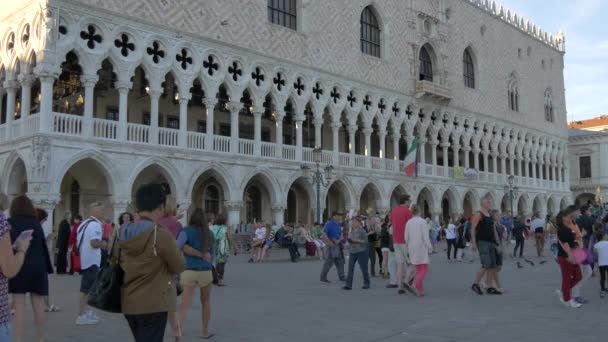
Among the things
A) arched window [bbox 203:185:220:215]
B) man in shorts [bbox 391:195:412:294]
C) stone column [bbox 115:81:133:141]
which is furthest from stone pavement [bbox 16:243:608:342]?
arched window [bbox 203:185:220:215]

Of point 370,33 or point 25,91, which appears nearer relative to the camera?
point 25,91

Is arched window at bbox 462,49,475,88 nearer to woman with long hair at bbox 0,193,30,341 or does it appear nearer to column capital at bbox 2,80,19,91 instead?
column capital at bbox 2,80,19,91

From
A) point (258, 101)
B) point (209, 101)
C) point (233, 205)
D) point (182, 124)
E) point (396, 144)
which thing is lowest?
point (233, 205)

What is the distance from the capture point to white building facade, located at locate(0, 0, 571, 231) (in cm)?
1845

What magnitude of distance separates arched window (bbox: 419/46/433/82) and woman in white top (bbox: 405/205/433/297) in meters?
25.1

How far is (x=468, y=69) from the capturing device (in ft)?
122

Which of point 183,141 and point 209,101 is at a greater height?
point 209,101

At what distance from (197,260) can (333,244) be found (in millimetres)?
5696

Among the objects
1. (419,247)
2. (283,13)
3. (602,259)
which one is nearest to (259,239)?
(419,247)

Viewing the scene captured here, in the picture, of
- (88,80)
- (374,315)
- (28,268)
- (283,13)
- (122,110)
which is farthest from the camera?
(283,13)

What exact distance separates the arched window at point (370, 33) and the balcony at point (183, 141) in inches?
224

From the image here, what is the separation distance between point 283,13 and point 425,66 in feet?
37.7

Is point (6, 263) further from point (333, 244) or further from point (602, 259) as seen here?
point (333, 244)

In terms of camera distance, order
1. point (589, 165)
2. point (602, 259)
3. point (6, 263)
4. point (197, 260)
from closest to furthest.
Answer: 1. point (6, 263)
2. point (197, 260)
3. point (602, 259)
4. point (589, 165)
